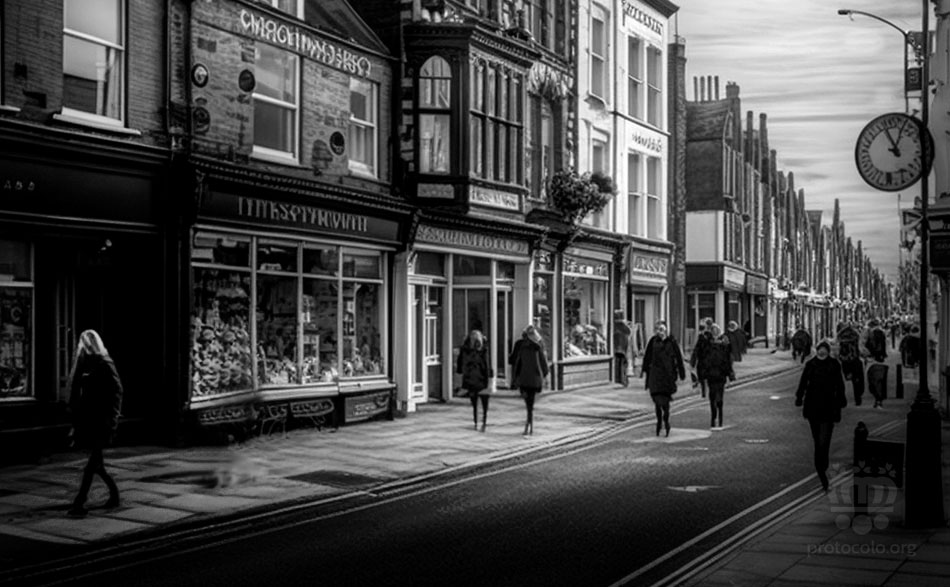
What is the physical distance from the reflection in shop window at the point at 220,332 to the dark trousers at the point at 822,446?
9873 millimetres

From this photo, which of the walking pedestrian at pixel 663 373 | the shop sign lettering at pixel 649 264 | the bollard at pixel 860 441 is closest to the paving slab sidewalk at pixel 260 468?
the walking pedestrian at pixel 663 373

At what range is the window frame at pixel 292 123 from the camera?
21406mm

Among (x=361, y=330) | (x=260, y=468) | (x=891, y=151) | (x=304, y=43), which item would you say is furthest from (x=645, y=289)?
(x=891, y=151)

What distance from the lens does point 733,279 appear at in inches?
2445

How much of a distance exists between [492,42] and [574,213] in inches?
278

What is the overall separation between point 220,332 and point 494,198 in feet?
32.7

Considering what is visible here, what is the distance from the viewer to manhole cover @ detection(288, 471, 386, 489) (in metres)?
15.6

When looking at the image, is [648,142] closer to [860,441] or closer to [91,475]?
[860,441]

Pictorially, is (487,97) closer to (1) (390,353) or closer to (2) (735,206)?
(1) (390,353)

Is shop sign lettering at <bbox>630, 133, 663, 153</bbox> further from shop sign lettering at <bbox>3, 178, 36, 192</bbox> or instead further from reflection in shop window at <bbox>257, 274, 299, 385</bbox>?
shop sign lettering at <bbox>3, 178, 36, 192</bbox>

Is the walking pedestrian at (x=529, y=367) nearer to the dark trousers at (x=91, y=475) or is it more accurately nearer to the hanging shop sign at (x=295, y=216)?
the hanging shop sign at (x=295, y=216)

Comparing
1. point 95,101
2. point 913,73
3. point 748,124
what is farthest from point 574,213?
point 748,124

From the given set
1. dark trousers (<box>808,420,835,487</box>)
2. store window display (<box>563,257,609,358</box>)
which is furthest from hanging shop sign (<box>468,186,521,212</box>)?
dark trousers (<box>808,420,835,487</box>)

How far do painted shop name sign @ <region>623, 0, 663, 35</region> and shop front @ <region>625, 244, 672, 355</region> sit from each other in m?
7.85
